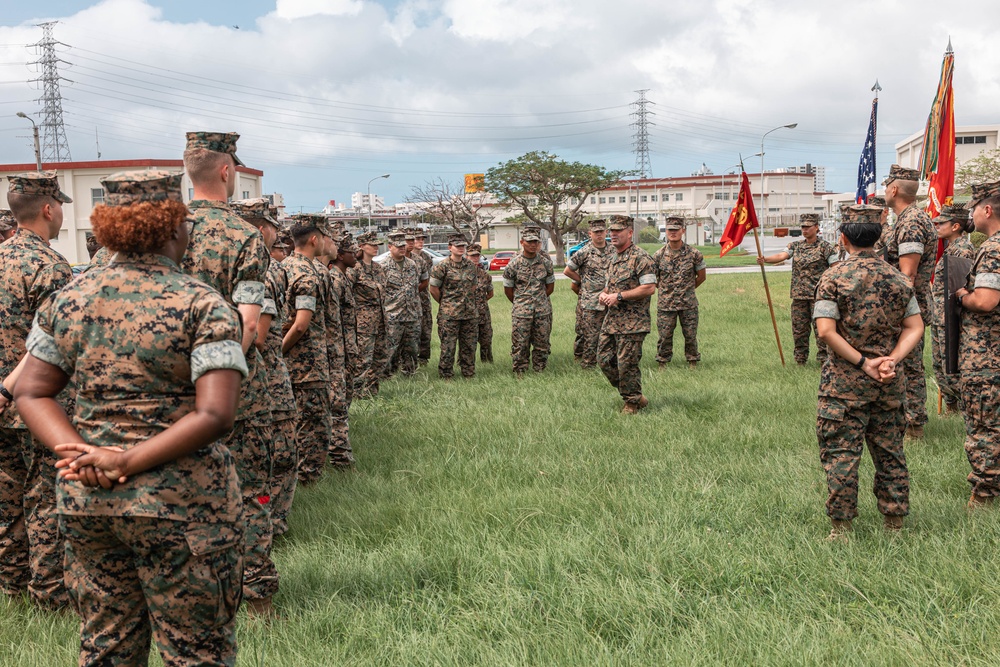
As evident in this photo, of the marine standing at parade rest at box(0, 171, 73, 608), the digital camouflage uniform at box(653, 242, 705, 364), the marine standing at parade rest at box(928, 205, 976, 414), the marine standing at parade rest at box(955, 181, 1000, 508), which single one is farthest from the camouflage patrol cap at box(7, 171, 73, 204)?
the digital camouflage uniform at box(653, 242, 705, 364)

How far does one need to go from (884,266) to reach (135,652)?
4.23 metres

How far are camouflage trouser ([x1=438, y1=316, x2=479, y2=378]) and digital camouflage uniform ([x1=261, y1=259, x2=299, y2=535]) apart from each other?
253 inches

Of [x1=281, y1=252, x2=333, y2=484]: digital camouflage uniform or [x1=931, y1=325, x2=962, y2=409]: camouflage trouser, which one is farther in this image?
[x1=931, y1=325, x2=962, y2=409]: camouflage trouser

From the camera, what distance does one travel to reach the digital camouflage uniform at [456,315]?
37.5ft

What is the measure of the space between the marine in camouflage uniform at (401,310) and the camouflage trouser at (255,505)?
268 inches

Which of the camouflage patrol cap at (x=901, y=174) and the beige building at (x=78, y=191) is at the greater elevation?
the beige building at (x=78, y=191)

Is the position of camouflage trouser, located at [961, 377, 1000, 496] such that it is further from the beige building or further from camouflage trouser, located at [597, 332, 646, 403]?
the beige building

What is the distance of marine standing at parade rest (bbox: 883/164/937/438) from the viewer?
6.96 metres

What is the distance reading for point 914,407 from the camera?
7.11 meters

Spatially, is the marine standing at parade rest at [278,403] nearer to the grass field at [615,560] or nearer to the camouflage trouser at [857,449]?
the grass field at [615,560]

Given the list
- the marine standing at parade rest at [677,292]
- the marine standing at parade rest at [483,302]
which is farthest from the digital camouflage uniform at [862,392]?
the marine standing at parade rest at [483,302]

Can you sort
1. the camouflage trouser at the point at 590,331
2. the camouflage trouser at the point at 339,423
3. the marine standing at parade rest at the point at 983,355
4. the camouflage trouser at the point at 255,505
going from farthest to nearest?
the camouflage trouser at the point at 590,331, the camouflage trouser at the point at 339,423, the marine standing at parade rest at the point at 983,355, the camouflage trouser at the point at 255,505

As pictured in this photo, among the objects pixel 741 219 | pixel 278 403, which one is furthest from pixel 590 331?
pixel 278 403

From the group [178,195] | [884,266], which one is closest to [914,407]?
[884,266]
